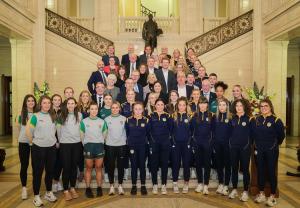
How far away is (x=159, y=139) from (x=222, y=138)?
1.11 metres

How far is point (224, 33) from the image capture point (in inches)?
498

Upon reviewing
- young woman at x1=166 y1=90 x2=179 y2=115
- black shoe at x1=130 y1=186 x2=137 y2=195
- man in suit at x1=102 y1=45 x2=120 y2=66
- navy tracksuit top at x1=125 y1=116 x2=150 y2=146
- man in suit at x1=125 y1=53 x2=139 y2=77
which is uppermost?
man in suit at x1=102 y1=45 x2=120 y2=66

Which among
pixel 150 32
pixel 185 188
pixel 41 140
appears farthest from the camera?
pixel 150 32

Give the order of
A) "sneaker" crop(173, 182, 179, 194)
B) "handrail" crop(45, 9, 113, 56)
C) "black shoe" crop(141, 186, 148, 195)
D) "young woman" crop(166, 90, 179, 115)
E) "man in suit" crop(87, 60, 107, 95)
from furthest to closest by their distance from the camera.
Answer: "handrail" crop(45, 9, 113, 56), "man in suit" crop(87, 60, 107, 95), "young woman" crop(166, 90, 179, 115), "sneaker" crop(173, 182, 179, 194), "black shoe" crop(141, 186, 148, 195)

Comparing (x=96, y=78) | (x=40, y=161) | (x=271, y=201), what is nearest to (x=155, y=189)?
(x=271, y=201)

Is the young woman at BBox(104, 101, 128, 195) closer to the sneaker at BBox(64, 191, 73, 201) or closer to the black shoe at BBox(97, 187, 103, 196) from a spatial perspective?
the black shoe at BBox(97, 187, 103, 196)

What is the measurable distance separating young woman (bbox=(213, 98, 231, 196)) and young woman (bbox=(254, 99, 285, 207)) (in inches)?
20.5

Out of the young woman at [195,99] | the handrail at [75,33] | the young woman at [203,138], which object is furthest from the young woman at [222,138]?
the handrail at [75,33]

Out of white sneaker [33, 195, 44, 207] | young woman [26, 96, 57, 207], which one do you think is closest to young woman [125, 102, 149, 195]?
young woman [26, 96, 57, 207]

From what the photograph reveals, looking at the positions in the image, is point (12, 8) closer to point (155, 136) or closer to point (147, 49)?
point (147, 49)

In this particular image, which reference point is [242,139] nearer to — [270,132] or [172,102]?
[270,132]

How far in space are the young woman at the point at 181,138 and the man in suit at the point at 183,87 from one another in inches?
39.2

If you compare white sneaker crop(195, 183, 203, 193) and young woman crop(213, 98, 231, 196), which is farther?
white sneaker crop(195, 183, 203, 193)

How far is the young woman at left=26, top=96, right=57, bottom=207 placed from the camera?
4.85m
